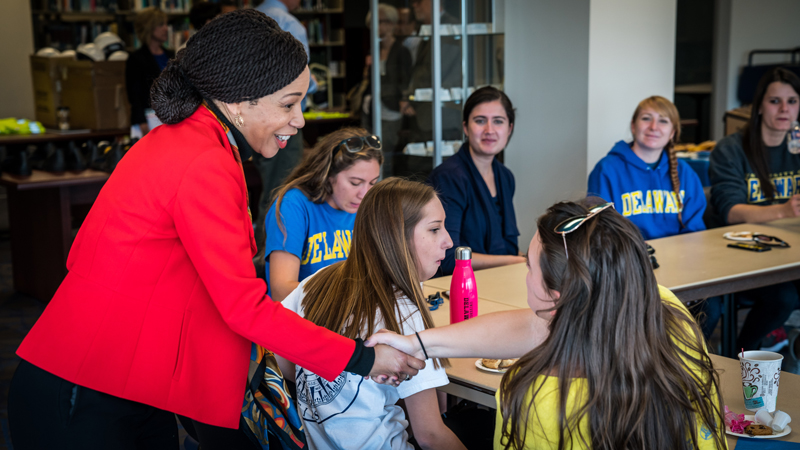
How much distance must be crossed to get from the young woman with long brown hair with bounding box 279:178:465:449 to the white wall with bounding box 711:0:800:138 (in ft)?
23.0

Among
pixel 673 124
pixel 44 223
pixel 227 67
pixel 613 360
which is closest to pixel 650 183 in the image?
pixel 673 124

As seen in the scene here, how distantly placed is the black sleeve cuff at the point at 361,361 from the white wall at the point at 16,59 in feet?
23.9

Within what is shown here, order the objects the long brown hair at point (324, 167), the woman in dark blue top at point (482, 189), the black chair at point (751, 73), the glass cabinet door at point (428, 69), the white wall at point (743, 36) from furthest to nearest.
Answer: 1. the white wall at point (743, 36)
2. the black chair at point (751, 73)
3. the glass cabinet door at point (428, 69)
4. the woman in dark blue top at point (482, 189)
5. the long brown hair at point (324, 167)

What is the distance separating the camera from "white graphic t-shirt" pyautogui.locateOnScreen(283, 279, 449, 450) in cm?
154

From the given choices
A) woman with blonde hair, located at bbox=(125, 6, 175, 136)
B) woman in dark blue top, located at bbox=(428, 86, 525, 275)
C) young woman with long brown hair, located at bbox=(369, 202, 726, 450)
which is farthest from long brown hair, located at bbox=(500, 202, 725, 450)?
woman with blonde hair, located at bbox=(125, 6, 175, 136)

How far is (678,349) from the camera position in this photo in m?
1.32

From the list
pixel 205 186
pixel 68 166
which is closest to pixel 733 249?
pixel 205 186

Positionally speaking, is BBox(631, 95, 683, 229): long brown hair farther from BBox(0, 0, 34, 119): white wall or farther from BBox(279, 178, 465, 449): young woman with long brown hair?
BBox(0, 0, 34, 119): white wall

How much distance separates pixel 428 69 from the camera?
4.55 metres

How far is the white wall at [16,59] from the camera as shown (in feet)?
23.9

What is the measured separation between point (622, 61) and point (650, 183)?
118 cm

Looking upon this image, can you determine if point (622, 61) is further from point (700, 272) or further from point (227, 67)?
point (227, 67)

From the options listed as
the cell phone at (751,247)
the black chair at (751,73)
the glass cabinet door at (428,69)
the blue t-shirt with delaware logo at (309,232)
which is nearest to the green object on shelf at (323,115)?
the glass cabinet door at (428,69)

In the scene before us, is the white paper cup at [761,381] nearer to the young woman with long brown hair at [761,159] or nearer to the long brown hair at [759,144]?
the young woman with long brown hair at [761,159]
